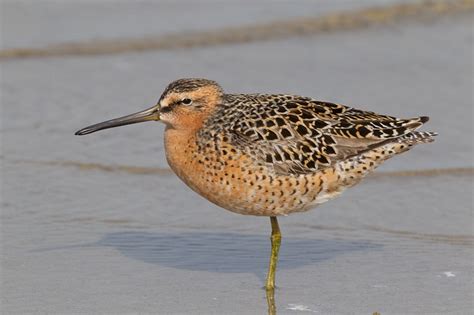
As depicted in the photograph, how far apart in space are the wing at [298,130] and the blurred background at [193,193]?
0.75 meters

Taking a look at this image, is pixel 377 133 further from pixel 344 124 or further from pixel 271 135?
pixel 271 135

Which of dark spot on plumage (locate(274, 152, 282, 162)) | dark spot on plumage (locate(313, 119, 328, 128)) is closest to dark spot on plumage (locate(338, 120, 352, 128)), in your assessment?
dark spot on plumage (locate(313, 119, 328, 128))

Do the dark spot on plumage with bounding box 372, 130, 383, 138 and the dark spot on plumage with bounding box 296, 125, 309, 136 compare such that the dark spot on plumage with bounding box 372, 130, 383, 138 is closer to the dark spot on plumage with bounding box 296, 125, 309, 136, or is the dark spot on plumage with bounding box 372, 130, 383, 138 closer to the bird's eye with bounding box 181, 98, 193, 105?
the dark spot on plumage with bounding box 296, 125, 309, 136

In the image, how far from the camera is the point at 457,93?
988 centimetres

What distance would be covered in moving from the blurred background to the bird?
552 millimetres

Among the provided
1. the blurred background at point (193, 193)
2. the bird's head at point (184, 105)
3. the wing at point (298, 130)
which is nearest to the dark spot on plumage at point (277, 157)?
the wing at point (298, 130)

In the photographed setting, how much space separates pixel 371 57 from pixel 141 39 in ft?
7.63

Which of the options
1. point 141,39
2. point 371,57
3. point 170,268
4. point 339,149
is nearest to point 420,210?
point 339,149

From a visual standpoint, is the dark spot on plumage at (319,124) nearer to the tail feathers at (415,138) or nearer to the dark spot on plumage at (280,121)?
the dark spot on plumage at (280,121)

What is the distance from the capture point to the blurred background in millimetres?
6504

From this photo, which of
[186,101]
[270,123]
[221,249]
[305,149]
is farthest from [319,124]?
[221,249]

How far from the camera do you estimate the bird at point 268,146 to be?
6383 mm

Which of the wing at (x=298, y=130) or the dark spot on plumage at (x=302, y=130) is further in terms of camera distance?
the dark spot on plumage at (x=302, y=130)

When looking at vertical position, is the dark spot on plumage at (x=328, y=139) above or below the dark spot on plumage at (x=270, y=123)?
below
